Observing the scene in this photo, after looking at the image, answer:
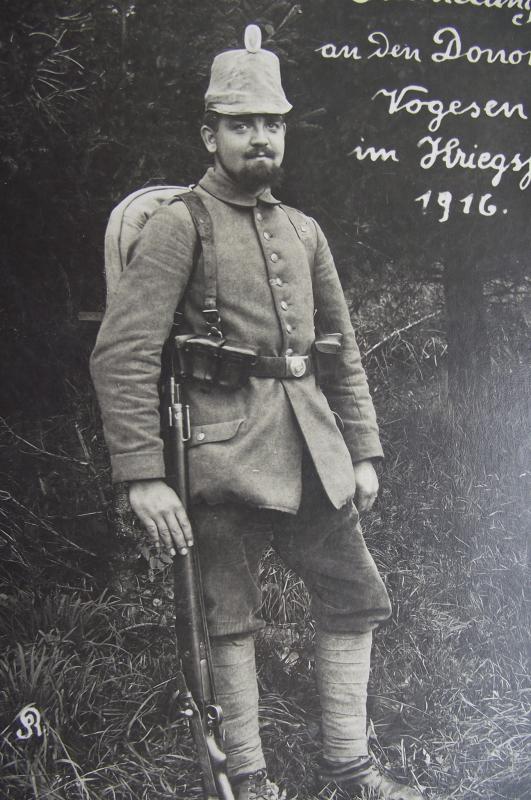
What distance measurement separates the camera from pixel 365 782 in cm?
269

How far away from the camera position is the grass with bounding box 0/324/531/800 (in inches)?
103

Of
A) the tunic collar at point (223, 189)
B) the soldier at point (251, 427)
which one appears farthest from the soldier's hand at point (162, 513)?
the tunic collar at point (223, 189)

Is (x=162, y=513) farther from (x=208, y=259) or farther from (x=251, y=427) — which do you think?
(x=208, y=259)

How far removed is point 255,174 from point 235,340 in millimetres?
510

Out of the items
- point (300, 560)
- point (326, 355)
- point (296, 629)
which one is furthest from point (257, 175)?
point (296, 629)

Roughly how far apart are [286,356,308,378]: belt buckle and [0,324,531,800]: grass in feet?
2.12

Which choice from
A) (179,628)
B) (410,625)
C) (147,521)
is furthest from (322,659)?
(147,521)

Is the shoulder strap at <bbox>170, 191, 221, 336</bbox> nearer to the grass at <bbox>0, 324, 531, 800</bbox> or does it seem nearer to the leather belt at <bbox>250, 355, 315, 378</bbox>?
the leather belt at <bbox>250, 355, 315, 378</bbox>

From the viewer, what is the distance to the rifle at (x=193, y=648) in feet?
7.84

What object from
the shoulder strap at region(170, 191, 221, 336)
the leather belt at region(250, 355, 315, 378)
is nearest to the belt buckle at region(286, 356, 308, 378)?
the leather belt at region(250, 355, 315, 378)

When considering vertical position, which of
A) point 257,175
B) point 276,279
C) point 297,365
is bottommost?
point 297,365

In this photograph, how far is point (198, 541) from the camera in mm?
2463

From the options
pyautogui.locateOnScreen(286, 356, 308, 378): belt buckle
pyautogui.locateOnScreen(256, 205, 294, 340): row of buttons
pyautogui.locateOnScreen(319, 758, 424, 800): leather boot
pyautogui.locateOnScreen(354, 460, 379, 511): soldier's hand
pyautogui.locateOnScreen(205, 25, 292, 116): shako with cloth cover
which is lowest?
pyautogui.locateOnScreen(319, 758, 424, 800): leather boot

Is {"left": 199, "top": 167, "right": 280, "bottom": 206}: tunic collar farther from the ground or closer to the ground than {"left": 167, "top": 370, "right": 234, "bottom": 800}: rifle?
farther from the ground
